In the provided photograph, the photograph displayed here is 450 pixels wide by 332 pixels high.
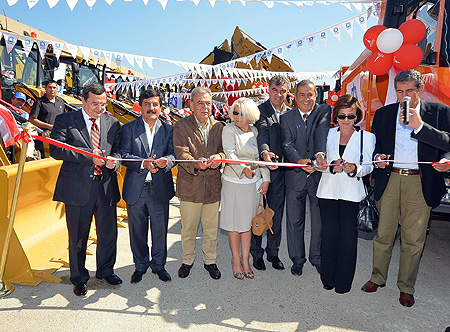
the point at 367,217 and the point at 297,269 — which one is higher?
the point at 367,217

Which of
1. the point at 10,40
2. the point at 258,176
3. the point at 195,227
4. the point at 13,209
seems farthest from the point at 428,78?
the point at 10,40

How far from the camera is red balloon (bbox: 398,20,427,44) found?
338 centimetres

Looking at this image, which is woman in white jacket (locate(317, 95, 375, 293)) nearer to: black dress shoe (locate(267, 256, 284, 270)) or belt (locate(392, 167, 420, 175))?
belt (locate(392, 167, 420, 175))

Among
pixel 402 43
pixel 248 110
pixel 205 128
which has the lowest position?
pixel 205 128

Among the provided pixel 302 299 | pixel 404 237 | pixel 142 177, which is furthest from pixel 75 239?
pixel 404 237

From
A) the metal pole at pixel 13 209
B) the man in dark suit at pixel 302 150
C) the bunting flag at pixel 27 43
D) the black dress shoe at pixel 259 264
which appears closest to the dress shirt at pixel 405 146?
the man in dark suit at pixel 302 150

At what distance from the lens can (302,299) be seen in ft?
10.2

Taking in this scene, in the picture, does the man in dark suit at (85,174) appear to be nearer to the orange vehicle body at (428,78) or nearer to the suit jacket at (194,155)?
the suit jacket at (194,155)

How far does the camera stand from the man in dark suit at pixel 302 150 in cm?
347

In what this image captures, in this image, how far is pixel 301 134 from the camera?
3535 mm

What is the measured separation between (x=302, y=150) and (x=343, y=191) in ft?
2.24

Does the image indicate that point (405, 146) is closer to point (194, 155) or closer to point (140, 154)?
point (194, 155)

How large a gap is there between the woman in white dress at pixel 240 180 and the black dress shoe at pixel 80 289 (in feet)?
4.78

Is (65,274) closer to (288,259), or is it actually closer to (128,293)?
(128,293)
